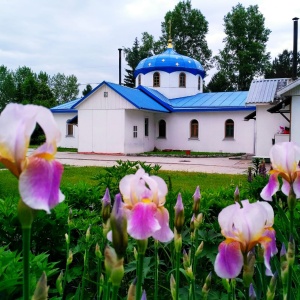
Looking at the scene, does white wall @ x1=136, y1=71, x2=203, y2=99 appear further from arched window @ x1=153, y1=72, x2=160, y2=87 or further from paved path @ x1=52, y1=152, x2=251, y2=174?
paved path @ x1=52, y1=152, x2=251, y2=174

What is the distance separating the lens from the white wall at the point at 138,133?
79.9ft

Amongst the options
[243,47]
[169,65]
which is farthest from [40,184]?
[243,47]

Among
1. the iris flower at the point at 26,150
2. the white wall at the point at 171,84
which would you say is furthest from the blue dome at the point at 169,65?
the iris flower at the point at 26,150

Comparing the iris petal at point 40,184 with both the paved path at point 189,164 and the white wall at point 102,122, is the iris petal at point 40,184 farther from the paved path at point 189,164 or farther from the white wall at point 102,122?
the white wall at point 102,122

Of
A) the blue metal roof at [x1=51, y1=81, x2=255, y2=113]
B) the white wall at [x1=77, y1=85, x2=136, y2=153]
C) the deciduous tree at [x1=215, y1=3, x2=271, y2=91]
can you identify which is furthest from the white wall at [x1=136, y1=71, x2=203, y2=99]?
the deciduous tree at [x1=215, y1=3, x2=271, y2=91]

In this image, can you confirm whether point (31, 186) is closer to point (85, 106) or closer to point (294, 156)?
point (294, 156)

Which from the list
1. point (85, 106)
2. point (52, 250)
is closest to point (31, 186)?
point (52, 250)

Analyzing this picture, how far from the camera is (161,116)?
2788cm

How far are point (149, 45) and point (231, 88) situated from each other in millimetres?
11649

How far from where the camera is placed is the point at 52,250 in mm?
3291

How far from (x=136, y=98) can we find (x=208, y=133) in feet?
18.3

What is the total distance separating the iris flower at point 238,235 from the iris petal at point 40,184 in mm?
492

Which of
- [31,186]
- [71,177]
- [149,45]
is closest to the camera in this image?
[31,186]

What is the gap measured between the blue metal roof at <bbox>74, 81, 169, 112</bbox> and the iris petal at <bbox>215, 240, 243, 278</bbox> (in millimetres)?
22622
